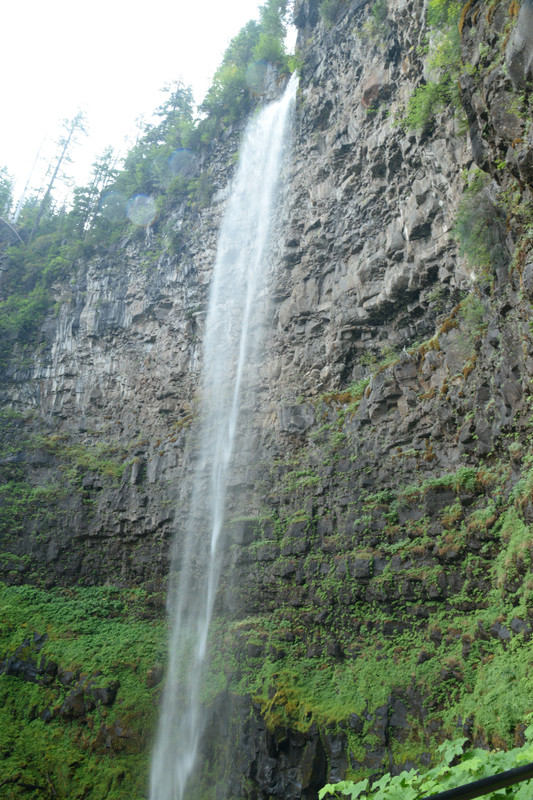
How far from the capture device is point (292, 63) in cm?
1877

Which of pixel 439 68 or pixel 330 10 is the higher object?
pixel 330 10

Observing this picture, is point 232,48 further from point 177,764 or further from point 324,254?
point 177,764

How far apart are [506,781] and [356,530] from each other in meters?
9.58

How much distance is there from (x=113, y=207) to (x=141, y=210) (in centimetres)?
189

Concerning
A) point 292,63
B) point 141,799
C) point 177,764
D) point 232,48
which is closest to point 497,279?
point 177,764

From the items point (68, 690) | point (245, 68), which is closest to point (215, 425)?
point (68, 690)

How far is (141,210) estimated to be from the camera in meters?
23.6

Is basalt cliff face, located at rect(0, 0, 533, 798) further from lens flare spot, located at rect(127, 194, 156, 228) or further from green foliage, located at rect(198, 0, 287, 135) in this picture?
lens flare spot, located at rect(127, 194, 156, 228)

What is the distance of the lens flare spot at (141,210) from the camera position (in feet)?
74.8

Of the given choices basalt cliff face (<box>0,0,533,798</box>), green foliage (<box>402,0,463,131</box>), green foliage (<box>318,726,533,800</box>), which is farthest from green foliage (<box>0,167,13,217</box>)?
green foliage (<box>318,726,533,800</box>)

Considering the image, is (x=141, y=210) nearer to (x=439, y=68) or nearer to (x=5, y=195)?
(x=5, y=195)

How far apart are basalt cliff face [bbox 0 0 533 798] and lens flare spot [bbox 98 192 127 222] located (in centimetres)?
479

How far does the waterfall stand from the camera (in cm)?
1096

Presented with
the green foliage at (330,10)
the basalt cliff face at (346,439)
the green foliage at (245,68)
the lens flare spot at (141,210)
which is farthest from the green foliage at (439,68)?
the lens flare spot at (141,210)
